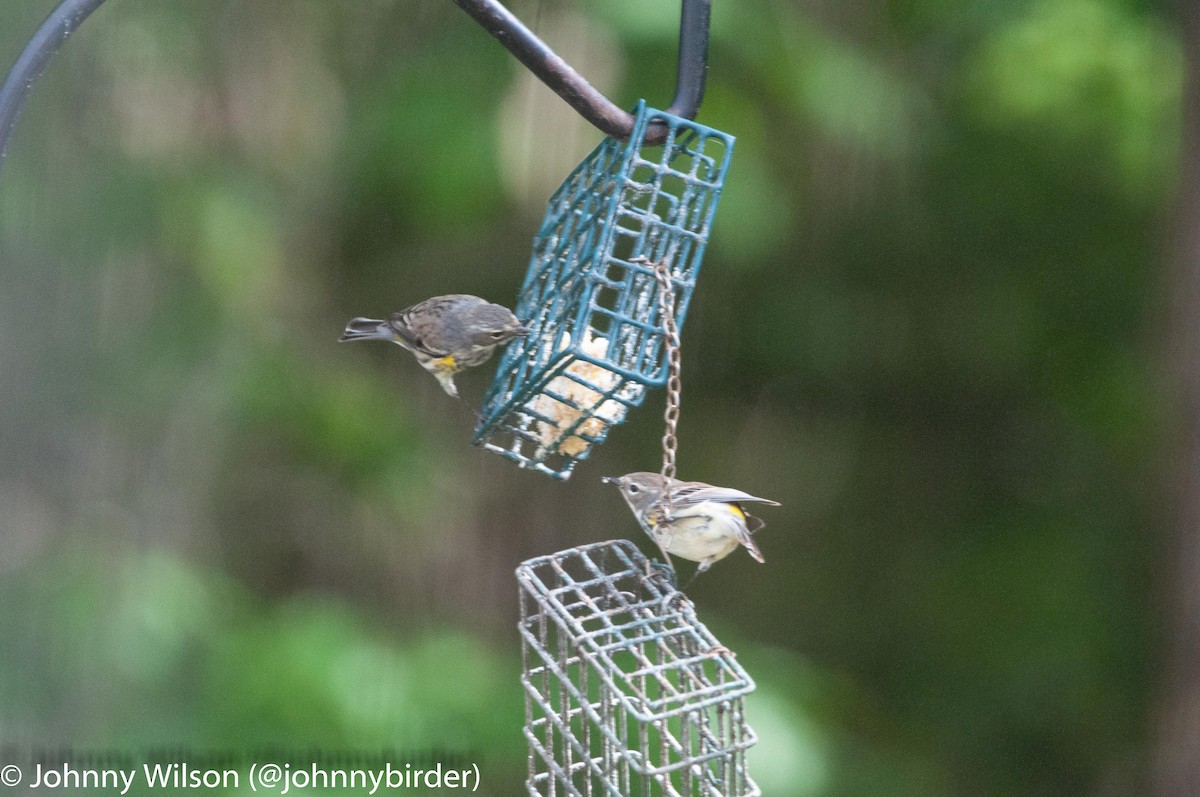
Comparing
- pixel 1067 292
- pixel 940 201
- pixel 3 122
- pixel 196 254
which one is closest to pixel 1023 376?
pixel 1067 292

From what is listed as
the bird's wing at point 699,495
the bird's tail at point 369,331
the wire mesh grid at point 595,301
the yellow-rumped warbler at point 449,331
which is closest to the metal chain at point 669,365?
the wire mesh grid at point 595,301

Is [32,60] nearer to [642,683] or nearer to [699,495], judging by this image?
[642,683]

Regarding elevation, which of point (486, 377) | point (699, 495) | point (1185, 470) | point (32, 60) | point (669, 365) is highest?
point (32, 60)

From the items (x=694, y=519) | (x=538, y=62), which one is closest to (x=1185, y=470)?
(x=694, y=519)

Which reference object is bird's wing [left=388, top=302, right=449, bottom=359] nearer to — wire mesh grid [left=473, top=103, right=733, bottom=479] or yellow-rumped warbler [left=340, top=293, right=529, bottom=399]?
yellow-rumped warbler [left=340, top=293, right=529, bottom=399]

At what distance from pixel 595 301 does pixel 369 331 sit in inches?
48.0

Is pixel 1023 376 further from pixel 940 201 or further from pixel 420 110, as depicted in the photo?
pixel 420 110

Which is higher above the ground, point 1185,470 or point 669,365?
point 669,365

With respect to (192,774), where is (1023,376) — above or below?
above

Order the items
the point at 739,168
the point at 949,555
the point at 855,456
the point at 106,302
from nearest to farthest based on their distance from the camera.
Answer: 1. the point at 739,168
2. the point at 106,302
3. the point at 949,555
4. the point at 855,456

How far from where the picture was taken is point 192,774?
379cm

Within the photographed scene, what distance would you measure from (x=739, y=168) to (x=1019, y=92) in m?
1.01

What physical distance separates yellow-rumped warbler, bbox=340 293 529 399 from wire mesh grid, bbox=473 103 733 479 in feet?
0.30

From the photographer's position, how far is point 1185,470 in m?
4.51
